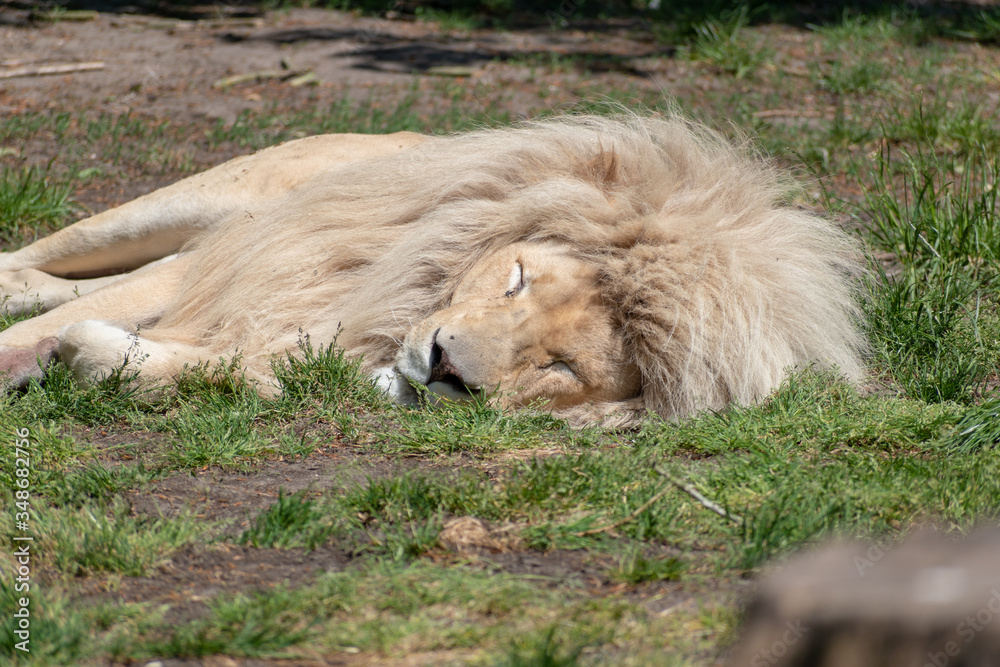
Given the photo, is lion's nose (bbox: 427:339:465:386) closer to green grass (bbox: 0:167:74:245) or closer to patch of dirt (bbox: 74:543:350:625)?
patch of dirt (bbox: 74:543:350:625)

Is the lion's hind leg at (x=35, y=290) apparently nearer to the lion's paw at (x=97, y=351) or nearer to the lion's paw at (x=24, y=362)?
the lion's paw at (x=24, y=362)

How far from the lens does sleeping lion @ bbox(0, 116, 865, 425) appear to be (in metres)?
3.27

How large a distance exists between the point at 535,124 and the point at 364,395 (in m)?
1.38

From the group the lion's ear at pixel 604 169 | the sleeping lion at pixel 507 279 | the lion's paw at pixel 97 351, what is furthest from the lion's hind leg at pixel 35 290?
the lion's ear at pixel 604 169

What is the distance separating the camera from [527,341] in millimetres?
3207

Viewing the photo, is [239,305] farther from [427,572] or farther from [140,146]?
[140,146]

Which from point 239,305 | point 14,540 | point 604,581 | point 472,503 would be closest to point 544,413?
point 472,503

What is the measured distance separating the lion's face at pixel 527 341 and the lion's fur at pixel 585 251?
0.09m

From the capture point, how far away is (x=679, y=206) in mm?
3496

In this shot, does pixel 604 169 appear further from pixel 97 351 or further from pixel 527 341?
pixel 97 351

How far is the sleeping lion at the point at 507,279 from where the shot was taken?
3.27 meters

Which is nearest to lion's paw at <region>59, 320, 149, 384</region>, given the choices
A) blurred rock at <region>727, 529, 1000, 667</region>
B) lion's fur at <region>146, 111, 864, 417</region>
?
lion's fur at <region>146, 111, 864, 417</region>

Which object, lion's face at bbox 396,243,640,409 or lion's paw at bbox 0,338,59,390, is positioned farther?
lion's paw at bbox 0,338,59,390

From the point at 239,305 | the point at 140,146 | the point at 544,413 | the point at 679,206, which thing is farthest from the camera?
the point at 140,146
